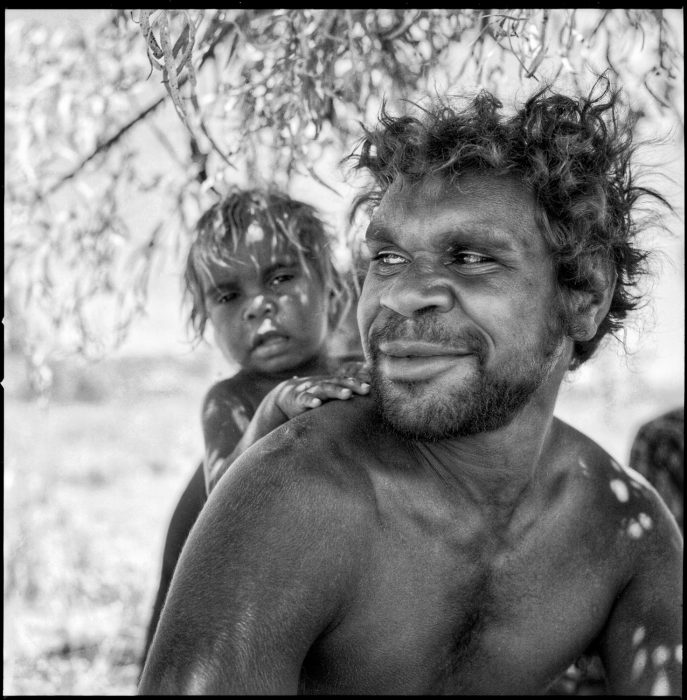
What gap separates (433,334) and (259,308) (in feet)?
3.85

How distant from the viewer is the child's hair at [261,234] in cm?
280

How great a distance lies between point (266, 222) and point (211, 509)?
141 cm

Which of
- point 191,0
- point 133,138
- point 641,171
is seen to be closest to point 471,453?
point 641,171

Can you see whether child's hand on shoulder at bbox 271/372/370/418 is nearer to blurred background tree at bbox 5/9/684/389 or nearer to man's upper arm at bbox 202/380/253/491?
man's upper arm at bbox 202/380/253/491

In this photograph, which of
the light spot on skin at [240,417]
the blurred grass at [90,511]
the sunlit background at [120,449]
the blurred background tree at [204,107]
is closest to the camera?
the blurred background tree at [204,107]

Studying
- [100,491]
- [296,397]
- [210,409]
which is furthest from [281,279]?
[100,491]

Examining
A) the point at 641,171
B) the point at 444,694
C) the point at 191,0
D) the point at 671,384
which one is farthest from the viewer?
the point at 671,384

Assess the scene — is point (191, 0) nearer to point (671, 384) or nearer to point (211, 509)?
point (211, 509)

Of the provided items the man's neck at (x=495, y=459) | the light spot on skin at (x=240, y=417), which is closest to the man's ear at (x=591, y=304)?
the man's neck at (x=495, y=459)

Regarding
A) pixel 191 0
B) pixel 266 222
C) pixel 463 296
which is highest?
pixel 191 0

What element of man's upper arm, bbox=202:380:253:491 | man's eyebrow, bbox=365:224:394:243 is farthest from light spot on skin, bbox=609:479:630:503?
man's upper arm, bbox=202:380:253:491

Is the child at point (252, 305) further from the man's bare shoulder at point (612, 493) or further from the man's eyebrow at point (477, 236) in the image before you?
the man's eyebrow at point (477, 236)

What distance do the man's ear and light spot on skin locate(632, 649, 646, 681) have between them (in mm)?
653

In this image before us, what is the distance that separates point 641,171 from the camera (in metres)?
2.14
